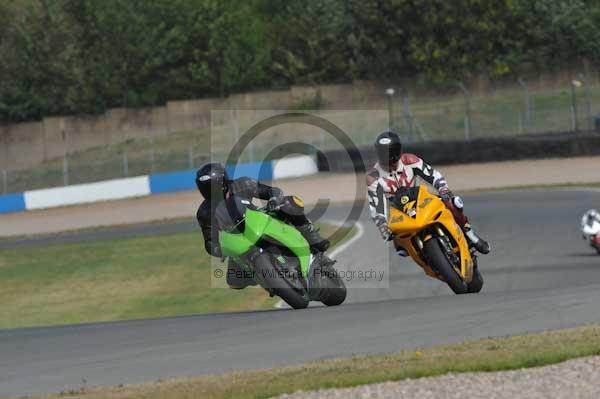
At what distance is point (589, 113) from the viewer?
34.9 meters

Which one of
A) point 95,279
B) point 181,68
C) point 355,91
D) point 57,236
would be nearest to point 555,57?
point 355,91

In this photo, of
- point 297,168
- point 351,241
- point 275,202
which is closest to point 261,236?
point 275,202

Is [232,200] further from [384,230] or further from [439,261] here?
[439,261]

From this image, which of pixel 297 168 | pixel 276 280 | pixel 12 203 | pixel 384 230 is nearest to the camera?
pixel 276 280

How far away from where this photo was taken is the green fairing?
1126 cm

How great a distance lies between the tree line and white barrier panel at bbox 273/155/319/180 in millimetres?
15156

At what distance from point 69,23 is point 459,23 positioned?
1998cm

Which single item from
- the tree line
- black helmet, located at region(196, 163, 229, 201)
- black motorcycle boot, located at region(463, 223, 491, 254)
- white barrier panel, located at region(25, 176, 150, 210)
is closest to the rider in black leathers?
black helmet, located at region(196, 163, 229, 201)

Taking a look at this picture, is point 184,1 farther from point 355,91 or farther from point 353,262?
point 353,262

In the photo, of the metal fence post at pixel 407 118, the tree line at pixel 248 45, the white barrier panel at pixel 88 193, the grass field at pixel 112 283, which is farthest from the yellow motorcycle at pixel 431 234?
the tree line at pixel 248 45

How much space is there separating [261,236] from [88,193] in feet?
97.8

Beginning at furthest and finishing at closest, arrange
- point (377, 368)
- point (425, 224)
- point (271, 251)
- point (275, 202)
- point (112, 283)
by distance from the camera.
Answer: point (112, 283) → point (425, 224) → point (275, 202) → point (271, 251) → point (377, 368)

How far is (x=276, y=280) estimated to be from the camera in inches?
442

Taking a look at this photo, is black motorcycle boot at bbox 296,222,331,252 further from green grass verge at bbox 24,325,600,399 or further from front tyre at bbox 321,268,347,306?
green grass verge at bbox 24,325,600,399
